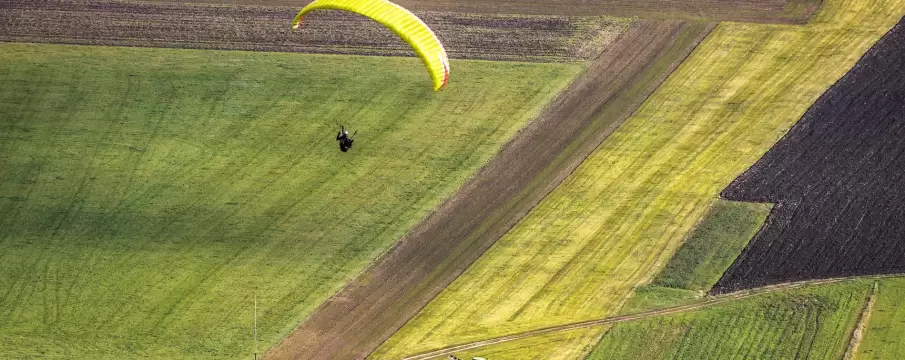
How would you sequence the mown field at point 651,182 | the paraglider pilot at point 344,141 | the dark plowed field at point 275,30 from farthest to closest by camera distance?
the dark plowed field at point 275,30 → the paraglider pilot at point 344,141 → the mown field at point 651,182

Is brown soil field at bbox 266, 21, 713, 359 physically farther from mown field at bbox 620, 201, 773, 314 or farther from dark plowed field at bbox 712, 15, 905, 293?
dark plowed field at bbox 712, 15, 905, 293

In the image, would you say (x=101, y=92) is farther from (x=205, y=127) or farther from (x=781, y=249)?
(x=781, y=249)

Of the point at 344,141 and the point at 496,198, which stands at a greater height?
the point at 344,141

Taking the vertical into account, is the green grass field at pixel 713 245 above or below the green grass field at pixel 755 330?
above

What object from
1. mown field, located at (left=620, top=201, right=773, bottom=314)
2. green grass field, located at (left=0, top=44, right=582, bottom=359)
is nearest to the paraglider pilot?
green grass field, located at (left=0, top=44, right=582, bottom=359)

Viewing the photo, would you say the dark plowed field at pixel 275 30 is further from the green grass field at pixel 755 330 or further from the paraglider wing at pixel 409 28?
the green grass field at pixel 755 330

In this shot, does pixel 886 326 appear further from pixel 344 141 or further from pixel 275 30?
pixel 275 30

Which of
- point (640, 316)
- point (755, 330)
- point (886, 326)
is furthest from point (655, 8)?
point (886, 326)

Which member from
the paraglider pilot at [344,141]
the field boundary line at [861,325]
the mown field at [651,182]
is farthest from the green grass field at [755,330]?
the paraglider pilot at [344,141]
